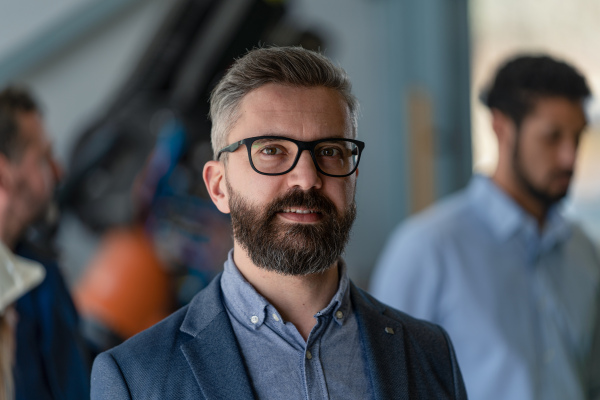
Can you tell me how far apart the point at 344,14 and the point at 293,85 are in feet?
10.3

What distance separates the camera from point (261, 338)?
1058mm

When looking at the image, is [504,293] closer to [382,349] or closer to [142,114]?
[382,349]

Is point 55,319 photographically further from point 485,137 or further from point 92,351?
point 485,137

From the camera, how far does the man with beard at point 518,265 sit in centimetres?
182

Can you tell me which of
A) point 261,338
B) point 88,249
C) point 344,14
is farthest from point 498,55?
point 261,338

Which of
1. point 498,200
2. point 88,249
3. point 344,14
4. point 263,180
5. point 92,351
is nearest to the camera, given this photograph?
point 263,180

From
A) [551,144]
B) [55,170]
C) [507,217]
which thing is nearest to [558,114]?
[551,144]

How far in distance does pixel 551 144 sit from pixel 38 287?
1.46 metres

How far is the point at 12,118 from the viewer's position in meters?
1.81

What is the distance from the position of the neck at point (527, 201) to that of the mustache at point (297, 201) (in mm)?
1147

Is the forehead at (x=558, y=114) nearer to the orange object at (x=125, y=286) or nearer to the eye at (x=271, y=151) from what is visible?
the eye at (x=271, y=151)

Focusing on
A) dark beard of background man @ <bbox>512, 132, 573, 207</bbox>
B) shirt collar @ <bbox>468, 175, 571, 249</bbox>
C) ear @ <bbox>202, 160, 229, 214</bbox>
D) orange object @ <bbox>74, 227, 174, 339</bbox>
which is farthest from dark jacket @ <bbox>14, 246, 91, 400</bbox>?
dark beard of background man @ <bbox>512, 132, 573, 207</bbox>

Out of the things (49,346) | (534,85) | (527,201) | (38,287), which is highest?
(534,85)

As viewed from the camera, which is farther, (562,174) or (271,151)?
(562,174)
